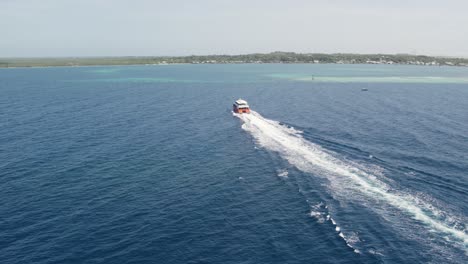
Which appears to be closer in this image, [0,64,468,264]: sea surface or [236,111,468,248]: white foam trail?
[0,64,468,264]: sea surface

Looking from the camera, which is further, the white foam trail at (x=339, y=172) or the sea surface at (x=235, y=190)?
the white foam trail at (x=339, y=172)

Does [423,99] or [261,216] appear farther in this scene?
[423,99]

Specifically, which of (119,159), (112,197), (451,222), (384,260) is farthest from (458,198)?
(119,159)

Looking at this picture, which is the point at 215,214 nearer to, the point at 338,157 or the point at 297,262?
the point at 297,262

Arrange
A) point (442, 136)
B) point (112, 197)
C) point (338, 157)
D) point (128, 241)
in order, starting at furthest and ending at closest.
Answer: point (442, 136) < point (338, 157) < point (112, 197) < point (128, 241)

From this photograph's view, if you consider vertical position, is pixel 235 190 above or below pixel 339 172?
below
